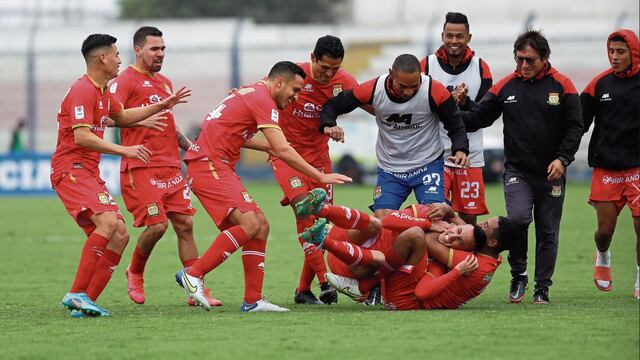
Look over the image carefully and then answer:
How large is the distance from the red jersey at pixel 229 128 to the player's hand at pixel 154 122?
670 mm

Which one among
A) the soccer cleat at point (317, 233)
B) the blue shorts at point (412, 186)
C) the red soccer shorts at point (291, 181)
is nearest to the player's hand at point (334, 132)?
the red soccer shorts at point (291, 181)

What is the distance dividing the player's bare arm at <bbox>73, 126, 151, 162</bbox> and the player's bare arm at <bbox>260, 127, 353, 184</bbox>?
1160 mm

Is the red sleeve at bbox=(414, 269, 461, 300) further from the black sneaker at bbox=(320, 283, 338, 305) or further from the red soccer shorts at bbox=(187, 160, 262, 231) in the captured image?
the red soccer shorts at bbox=(187, 160, 262, 231)

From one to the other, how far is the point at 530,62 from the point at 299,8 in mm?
56622

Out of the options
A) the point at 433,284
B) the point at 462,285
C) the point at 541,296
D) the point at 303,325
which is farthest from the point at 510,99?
the point at 303,325

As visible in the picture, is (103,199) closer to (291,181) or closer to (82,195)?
(82,195)

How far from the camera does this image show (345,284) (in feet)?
35.0

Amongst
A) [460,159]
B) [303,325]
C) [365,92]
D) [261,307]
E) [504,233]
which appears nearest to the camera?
[303,325]

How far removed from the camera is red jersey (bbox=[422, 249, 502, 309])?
409 inches

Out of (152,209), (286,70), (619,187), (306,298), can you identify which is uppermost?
(286,70)

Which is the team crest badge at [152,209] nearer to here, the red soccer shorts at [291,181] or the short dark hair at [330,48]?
the red soccer shorts at [291,181]

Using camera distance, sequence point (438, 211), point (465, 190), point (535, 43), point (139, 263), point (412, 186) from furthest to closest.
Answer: point (465, 190)
point (139, 263)
point (412, 186)
point (535, 43)
point (438, 211)

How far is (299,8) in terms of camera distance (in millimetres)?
66938

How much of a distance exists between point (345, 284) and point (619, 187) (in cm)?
310
